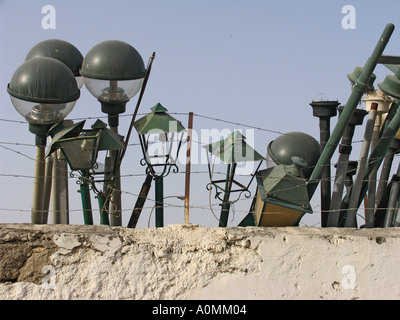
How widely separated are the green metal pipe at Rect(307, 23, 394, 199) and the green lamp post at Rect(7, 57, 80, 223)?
224cm

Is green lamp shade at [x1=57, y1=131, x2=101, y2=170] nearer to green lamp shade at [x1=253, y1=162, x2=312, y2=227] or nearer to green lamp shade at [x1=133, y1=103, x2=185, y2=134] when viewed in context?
green lamp shade at [x1=133, y1=103, x2=185, y2=134]

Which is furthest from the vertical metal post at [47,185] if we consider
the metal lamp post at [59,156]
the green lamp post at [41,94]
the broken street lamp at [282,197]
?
the broken street lamp at [282,197]

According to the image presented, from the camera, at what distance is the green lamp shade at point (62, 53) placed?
8.24m

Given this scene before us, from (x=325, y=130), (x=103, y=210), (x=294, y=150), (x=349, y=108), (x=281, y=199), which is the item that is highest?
(x=349, y=108)

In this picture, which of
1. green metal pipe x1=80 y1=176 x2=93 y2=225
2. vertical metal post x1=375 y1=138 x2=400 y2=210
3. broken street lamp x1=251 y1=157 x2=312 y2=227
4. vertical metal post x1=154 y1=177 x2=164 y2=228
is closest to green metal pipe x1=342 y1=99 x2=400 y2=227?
vertical metal post x1=375 y1=138 x2=400 y2=210

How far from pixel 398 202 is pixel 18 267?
3.61 m

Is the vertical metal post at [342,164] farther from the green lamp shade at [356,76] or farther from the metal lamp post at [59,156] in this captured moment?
the metal lamp post at [59,156]

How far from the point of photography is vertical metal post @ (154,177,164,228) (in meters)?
7.59

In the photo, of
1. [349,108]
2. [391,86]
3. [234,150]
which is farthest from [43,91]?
[391,86]

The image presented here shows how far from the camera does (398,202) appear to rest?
7988 millimetres

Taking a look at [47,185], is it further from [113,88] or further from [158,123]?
[158,123]

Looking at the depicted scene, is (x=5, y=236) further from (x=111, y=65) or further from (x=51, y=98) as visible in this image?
(x=111, y=65)

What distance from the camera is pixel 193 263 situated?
6750mm

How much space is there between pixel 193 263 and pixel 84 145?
144 cm
